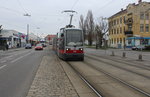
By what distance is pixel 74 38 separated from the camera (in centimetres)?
1781

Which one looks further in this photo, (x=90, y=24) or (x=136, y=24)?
(x=90, y=24)

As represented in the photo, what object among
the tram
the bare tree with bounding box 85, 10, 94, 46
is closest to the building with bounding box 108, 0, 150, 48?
the bare tree with bounding box 85, 10, 94, 46

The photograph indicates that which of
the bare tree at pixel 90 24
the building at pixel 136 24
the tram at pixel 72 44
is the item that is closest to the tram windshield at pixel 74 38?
the tram at pixel 72 44

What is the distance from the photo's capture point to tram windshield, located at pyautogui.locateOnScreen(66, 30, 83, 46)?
17.6 metres

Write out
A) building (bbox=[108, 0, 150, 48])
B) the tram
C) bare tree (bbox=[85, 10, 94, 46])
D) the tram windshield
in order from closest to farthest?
1. the tram
2. the tram windshield
3. building (bbox=[108, 0, 150, 48])
4. bare tree (bbox=[85, 10, 94, 46])

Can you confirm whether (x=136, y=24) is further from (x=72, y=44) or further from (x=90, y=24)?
(x=72, y=44)

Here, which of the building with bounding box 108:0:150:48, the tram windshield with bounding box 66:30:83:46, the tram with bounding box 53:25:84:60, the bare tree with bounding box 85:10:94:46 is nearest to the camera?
the tram with bounding box 53:25:84:60

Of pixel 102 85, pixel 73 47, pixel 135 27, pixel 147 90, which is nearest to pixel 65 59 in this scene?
pixel 73 47

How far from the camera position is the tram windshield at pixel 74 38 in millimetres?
17639

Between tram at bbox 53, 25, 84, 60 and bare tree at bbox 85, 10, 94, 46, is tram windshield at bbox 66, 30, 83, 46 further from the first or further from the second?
bare tree at bbox 85, 10, 94, 46

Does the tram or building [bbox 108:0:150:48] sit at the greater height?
building [bbox 108:0:150:48]

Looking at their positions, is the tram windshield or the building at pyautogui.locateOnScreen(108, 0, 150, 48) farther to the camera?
the building at pyautogui.locateOnScreen(108, 0, 150, 48)

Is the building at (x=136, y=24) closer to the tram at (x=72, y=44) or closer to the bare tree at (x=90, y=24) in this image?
the bare tree at (x=90, y=24)

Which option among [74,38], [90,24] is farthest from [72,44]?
[90,24]
